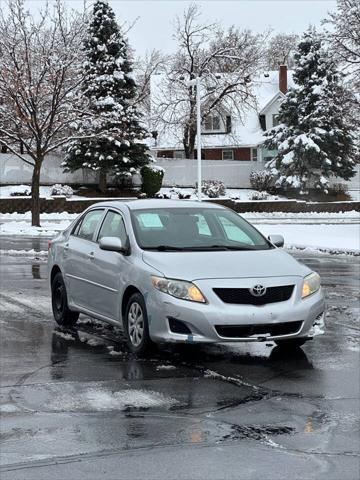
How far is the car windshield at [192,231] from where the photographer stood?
8.46 meters

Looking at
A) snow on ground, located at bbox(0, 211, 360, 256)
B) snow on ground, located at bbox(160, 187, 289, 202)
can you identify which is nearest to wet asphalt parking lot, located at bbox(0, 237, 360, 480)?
snow on ground, located at bbox(0, 211, 360, 256)

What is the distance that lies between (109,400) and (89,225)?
3.67 meters

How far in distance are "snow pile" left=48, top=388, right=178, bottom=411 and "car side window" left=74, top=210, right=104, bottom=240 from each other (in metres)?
3.15

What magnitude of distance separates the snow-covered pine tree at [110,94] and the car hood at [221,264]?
37571 millimetres

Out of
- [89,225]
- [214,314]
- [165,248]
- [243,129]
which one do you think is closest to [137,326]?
[165,248]

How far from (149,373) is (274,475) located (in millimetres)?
2812

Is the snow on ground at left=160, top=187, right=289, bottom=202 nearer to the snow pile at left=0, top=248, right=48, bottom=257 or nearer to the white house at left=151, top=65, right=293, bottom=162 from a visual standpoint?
the white house at left=151, top=65, right=293, bottom=162

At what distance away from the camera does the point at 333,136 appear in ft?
173

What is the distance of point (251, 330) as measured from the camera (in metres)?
7.53

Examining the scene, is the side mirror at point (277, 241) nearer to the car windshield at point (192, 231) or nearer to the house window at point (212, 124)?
the car windshield at point (192, 231)

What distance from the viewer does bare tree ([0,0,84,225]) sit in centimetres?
3067

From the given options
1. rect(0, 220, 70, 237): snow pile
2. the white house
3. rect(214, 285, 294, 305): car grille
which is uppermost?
the white house

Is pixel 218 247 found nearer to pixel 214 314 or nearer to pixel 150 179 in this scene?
pixel 214 314

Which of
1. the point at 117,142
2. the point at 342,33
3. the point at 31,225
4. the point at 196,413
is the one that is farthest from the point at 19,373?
the point at 117,142
